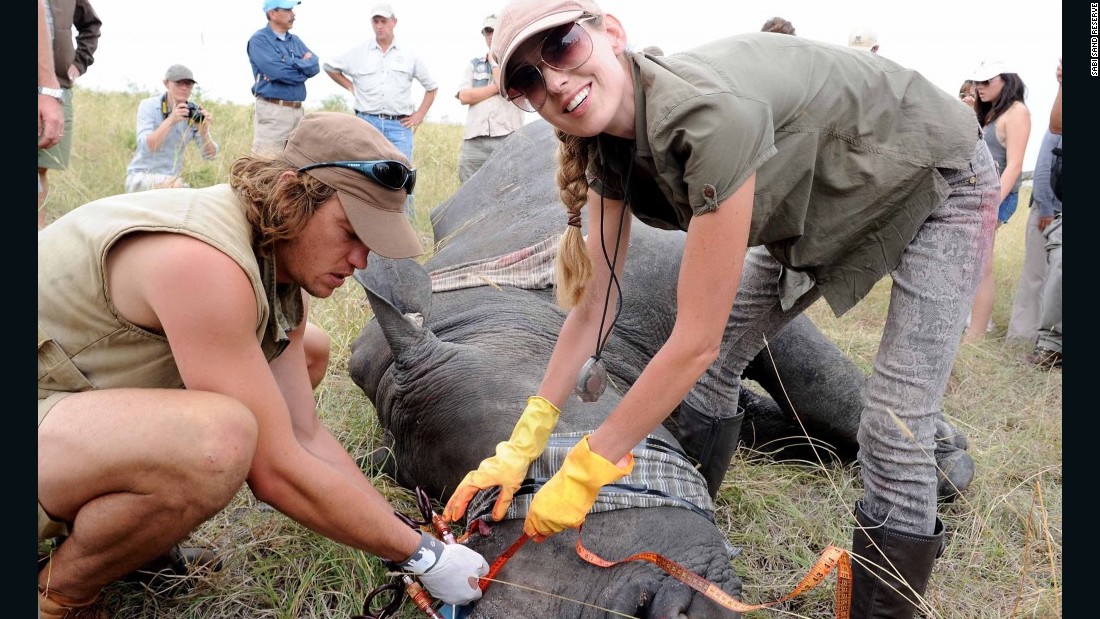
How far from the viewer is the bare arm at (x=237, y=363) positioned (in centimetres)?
255

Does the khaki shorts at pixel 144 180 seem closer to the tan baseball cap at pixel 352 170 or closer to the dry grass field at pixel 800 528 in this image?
the dry grass field at pixel 800 528

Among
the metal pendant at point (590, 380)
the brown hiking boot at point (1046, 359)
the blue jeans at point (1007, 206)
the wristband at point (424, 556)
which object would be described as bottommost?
the brown hiking boot at point (1046, 359)

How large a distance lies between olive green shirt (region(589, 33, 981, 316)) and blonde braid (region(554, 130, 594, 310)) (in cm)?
6

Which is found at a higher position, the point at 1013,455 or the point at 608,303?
the point at 608,303

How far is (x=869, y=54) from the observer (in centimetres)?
306

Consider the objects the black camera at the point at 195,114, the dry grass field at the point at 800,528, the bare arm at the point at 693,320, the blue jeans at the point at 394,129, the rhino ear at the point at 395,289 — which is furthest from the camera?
the blue jeans at the point at 394,129

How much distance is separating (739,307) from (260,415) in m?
1.86

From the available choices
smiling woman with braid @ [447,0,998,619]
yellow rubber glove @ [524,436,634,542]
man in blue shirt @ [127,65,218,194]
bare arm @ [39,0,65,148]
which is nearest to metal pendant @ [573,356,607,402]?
smiling woman with braid @ [447,0,998,619]

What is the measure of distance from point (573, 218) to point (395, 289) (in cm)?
88

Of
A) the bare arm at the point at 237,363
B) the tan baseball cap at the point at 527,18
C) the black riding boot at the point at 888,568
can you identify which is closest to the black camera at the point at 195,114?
the bare arm at the point at 237,363

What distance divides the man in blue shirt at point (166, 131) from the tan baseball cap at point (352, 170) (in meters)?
5.66

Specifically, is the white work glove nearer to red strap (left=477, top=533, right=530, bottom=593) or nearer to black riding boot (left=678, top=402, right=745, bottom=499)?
red strap (left=477, top=533, right=530, bottom=593)

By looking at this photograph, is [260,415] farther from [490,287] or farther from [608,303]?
[490,287]

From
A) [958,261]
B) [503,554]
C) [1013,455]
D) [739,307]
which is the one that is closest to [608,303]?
[739,307]
